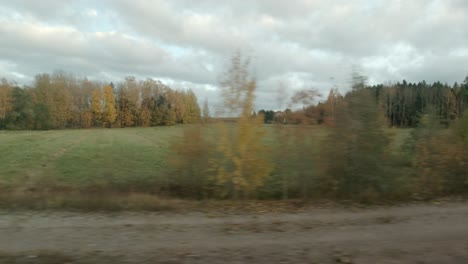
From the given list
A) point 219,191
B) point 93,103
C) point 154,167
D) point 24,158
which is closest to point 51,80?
point 93,103

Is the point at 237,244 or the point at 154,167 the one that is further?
the point at 154,167

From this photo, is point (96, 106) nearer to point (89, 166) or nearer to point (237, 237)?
point (89, 166)

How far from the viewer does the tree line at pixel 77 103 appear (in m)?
82.8

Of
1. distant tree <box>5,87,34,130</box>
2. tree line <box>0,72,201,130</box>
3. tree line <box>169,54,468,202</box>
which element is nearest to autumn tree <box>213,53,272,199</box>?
tree line <box>169,54,468,202</box>

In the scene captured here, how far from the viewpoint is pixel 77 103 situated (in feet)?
318

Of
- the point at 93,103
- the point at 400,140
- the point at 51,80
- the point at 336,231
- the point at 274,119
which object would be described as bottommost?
the point at 336,231

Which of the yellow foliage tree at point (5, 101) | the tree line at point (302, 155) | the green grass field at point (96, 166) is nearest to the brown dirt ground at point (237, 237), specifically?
the tree line at point (302, 155)

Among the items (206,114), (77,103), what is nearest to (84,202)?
(206,114)

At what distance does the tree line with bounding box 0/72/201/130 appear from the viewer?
82.8 m

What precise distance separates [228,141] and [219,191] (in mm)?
1815

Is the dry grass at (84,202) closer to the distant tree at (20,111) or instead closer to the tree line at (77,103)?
the tree line at (77,103)

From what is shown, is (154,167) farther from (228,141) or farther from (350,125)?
(350,125)

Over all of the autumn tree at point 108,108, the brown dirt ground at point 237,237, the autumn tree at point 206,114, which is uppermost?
the autumn tree at point 108,108

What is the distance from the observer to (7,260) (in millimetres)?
5691
